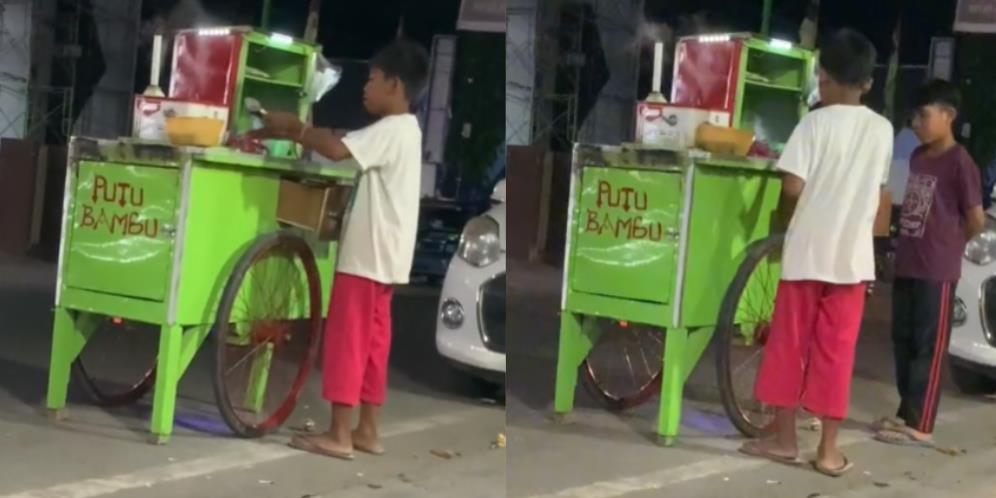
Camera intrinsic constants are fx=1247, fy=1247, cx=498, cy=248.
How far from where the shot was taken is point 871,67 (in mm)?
2908

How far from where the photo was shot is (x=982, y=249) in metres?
3.45

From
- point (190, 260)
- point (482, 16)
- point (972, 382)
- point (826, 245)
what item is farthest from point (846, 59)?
point (190, 260)

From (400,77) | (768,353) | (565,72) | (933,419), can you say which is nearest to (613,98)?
(565,72)

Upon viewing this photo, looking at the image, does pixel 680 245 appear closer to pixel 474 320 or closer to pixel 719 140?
pixel 719 140

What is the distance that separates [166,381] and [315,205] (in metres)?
0.48

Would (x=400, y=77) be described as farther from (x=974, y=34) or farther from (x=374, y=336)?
(x=974, y=34)

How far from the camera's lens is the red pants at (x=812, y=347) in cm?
289

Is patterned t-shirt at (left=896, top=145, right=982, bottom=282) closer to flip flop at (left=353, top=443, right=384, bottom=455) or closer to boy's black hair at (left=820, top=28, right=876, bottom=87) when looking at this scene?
boy's black hair at (left=820, top=28, right=876, bottom=87)

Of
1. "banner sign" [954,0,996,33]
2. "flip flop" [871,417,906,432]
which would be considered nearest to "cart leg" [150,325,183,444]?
"flip flop" [871,417,906,432]

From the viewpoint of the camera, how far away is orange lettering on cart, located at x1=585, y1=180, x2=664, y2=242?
2.54 m

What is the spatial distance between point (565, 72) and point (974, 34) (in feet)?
4.33

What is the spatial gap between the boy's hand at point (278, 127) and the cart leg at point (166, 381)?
433 millimetres

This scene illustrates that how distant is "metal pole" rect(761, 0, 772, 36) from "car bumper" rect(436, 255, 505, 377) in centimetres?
76

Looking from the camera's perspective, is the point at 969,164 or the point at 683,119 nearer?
the point at 683,119
